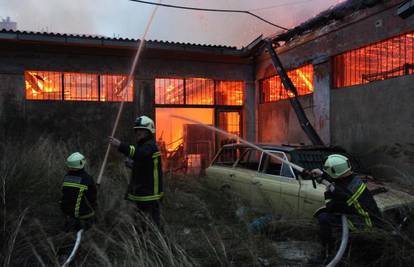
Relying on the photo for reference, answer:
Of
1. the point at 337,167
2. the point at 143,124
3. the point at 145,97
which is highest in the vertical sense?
the point at 145,97

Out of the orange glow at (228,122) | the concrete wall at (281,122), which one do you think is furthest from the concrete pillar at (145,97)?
the concrete wall at (281,122)

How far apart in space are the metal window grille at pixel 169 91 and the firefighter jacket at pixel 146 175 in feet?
25.6

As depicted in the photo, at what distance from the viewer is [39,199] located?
4910mm

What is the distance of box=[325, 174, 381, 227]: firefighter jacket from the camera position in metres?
4.07

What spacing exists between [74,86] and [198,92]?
3852 mm

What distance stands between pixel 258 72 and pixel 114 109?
4866 millimetres

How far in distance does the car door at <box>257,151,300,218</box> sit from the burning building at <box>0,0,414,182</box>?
2842mm

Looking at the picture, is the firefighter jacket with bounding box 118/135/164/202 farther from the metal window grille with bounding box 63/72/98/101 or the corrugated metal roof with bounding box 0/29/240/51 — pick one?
the metal window grille with bounding box 63/72/98/101

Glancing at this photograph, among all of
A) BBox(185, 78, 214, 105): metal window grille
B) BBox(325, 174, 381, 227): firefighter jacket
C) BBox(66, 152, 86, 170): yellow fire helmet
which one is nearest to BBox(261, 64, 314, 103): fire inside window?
BBox(185, 78, 214, 105): metal window grille

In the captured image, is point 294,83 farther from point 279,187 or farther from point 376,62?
point 279,187

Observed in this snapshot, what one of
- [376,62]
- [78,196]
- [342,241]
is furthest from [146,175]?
[376,62]

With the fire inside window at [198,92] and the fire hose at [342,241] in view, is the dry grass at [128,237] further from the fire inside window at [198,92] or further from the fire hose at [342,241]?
the fire inside window at [198,92]

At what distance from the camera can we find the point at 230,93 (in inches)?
537

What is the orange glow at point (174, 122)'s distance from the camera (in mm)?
12922
